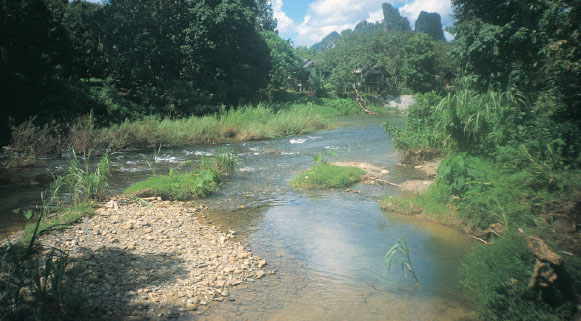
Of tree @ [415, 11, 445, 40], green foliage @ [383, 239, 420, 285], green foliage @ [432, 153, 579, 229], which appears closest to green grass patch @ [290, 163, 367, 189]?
green foliage @ [432, 153, 579, 229]

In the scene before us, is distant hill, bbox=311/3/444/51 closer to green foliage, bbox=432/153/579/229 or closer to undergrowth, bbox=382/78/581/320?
undergrowth, bbox=382/78/581/320

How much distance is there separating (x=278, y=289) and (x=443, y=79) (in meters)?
36.9

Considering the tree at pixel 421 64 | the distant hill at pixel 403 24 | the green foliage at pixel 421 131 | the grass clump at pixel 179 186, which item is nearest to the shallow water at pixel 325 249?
the grass clump at pixel 179 186

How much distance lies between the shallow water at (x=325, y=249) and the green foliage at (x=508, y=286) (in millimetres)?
341

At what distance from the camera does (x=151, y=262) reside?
15.8ft

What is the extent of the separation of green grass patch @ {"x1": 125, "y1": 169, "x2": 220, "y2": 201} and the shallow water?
16.6 inches

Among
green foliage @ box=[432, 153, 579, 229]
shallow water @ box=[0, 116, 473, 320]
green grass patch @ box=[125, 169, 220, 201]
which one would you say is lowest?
shallow water @ box=[0, 116, 473, 320]

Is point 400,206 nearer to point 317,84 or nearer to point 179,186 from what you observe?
point 179,186

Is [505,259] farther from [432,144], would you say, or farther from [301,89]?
[301,89]

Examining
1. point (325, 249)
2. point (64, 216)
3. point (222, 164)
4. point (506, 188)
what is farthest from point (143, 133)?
point (506, 188)

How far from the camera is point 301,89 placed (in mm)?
44688

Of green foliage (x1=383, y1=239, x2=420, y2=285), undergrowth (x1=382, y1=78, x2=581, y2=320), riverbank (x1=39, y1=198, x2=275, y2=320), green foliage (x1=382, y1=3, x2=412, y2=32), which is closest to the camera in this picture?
undergrowth (x1=382, y1=78, x2=581, y2=320)

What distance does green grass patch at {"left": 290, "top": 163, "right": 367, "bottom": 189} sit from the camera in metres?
9.41

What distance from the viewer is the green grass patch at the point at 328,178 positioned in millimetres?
9406
